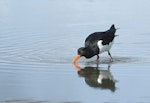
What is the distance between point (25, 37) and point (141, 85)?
6.69 m

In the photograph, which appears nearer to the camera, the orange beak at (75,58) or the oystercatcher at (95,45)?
the orange beak at (75,58)

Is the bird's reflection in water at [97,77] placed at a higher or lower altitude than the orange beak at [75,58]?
lower

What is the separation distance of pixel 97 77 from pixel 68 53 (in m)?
2.81

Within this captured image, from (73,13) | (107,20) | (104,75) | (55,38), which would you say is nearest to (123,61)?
(104,75)

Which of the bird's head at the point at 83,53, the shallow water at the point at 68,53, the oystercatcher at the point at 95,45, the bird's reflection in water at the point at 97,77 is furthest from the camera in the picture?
the oystercatcher at the point at 95,45

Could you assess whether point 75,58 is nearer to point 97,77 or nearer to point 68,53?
point 68,53

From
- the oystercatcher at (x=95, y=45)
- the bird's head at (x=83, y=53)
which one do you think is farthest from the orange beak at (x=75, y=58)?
the oystercatcher at (x=95, y=45)

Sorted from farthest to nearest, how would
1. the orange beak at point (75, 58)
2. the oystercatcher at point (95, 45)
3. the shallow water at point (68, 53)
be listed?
the oystercatcher at point (95, 45), the orange beak at point (75, 58), the shallow water at point (68, 53)

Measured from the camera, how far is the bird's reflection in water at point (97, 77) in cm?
958

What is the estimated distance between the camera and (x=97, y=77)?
34.1 feet

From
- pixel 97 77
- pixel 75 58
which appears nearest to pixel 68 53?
pixel 75 58

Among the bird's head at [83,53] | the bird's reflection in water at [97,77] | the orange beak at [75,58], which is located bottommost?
the bird's reflection in water at [97,77]

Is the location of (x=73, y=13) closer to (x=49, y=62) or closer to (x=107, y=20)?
(x=107, y=20)

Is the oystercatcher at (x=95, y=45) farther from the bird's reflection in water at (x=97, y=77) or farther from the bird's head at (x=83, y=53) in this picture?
the bird's reflection in water at (x=97, y=77)
